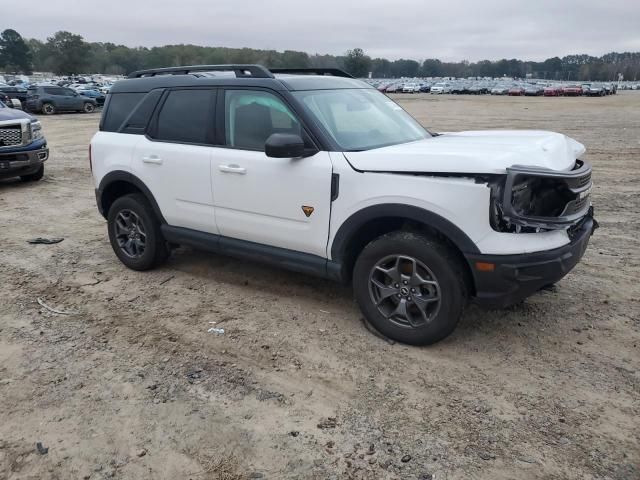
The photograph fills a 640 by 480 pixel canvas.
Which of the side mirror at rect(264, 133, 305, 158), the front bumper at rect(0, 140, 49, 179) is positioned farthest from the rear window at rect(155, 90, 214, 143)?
the front bumper at rect(0, 140, 49, 179)

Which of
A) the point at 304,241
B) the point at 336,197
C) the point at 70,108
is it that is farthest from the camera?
the point at 70,108

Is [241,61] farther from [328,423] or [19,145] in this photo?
[328,423]

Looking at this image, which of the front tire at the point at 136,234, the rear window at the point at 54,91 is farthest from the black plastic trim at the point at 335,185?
the rear window at the point at 54,91

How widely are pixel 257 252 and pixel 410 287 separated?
1.39 meters

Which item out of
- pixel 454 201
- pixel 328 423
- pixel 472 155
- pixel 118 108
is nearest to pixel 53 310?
pixel 118 108

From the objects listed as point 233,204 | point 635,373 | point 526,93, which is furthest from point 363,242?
point 526,93

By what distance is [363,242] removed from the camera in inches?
162

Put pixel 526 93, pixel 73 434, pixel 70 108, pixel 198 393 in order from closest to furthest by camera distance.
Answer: pixel 73 434 → pixel 198 393 → pixel 70 108 → pixel 526 93

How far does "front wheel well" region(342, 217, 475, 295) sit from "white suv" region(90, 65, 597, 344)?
11 mm

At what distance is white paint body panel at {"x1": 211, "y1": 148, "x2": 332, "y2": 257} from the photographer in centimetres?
403

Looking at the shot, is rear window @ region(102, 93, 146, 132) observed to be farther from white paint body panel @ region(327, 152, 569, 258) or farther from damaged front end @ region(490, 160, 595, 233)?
damaged front end @ region(490, 160, 595, 233)

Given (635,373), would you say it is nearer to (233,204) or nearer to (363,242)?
(363,242)

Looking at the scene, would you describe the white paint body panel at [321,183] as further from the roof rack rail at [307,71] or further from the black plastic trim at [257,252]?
the roof rack rail at [307,71]

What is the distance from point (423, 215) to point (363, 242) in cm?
68
